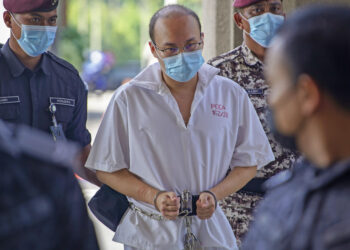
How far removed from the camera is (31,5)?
11.9ft

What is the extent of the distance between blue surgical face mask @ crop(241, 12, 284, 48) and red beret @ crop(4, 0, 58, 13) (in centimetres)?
122

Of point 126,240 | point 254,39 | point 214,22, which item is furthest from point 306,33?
point 214,22

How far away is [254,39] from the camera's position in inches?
157

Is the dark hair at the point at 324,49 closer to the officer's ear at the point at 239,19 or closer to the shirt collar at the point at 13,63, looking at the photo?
the shirt collar at the point at 13,63

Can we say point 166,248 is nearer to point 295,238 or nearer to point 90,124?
point 295,238

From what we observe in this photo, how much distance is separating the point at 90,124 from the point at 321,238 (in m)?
15.7

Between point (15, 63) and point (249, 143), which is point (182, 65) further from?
point (15, 63)

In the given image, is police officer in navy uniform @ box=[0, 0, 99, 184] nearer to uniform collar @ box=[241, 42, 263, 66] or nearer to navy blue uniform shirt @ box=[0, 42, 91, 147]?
navy blue uniform shirt @ box=[0, 42, 91, 147]

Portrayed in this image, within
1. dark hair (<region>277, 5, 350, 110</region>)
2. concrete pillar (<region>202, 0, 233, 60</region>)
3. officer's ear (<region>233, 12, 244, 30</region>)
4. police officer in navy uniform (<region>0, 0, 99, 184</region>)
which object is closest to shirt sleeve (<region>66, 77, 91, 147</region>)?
police officer in navy uniform (<region>0, 0, 99, 184</region>)

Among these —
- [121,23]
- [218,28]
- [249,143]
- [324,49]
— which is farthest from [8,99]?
[121,23]

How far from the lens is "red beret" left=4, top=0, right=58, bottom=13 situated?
362 cm

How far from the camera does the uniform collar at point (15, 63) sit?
3.56 metres

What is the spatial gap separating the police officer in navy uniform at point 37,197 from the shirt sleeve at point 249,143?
1.70 meters

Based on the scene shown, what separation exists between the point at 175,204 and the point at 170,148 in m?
0.29
